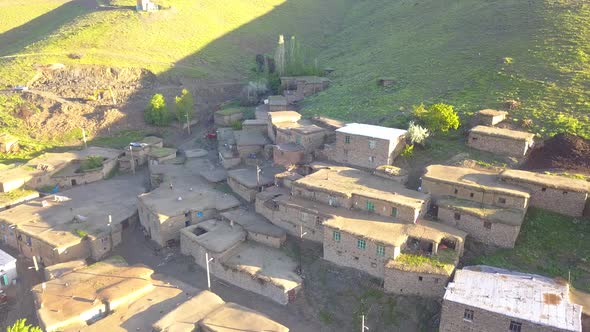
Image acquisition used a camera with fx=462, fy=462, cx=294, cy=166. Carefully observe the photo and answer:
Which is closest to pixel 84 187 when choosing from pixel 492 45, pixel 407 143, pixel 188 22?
pixel 407 143

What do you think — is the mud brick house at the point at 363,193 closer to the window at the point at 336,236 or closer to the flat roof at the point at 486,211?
the flat roof at the point at 486,211

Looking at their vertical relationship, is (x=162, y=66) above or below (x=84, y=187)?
above

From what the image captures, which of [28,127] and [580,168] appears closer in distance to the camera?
[580,168]

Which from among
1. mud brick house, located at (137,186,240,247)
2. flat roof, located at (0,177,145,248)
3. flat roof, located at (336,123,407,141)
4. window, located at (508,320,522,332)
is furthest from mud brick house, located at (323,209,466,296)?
flat roof, located at (0,177,145,248)

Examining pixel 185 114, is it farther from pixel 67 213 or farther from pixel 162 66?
pixel 67 213

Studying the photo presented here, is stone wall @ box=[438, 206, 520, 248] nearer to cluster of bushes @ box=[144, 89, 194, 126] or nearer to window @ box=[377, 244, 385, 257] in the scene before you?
window @ box=[377, 244, 385, 257]

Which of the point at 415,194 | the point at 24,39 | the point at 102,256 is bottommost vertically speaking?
the point at 102,256
